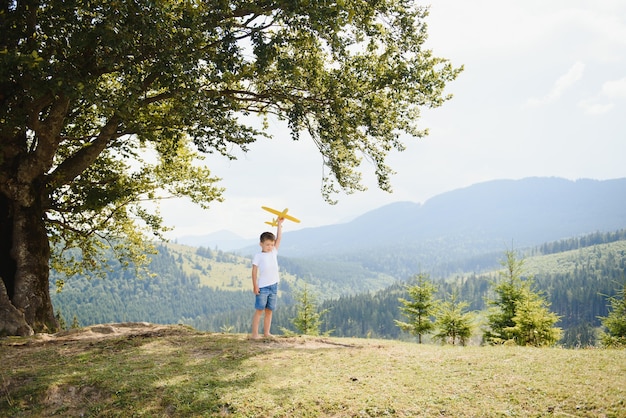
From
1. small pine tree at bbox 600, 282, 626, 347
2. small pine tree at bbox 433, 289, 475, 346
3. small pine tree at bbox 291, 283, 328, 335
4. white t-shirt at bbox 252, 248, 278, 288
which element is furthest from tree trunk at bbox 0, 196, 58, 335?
small pine tree at bbox 600, 282, 626, 347

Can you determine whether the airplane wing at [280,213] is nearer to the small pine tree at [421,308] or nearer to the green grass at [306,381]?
the green grass at [306,381]

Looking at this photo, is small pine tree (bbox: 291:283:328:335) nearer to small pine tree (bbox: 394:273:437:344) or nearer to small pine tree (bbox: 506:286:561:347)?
small pine tree (bbox: 394:273:437:344)

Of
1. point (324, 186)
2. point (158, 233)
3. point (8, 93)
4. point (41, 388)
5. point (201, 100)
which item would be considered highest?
point (8, 93)

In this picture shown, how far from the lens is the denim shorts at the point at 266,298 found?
1114 cm

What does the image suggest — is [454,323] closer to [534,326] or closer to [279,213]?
[534,326]

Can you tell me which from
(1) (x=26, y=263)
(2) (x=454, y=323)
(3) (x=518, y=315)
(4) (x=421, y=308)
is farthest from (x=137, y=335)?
(4) (x=421, y=308)

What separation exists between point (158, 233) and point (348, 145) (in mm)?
12544

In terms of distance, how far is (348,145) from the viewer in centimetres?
1490

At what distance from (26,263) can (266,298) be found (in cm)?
940

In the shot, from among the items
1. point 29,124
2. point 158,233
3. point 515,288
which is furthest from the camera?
point 515,288

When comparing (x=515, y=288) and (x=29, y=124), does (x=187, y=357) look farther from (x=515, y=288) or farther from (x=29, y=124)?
(x=515, y=288)

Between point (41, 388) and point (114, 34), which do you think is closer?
point (41, 388)

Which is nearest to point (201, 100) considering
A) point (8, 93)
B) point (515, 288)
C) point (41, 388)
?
point (8, 93)

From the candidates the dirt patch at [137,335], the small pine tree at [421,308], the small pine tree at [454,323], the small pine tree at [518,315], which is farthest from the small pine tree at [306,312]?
the dirt patch at [137,335]
